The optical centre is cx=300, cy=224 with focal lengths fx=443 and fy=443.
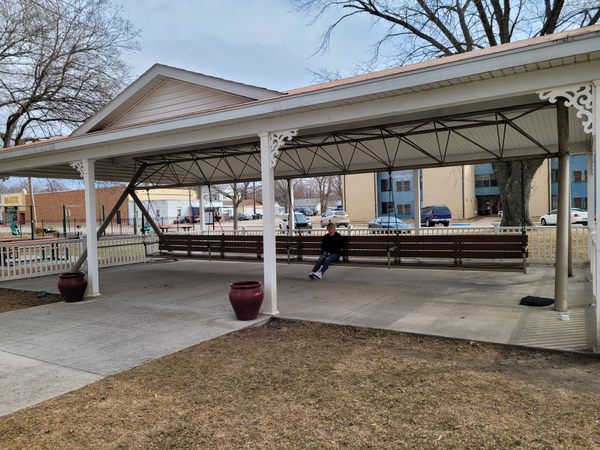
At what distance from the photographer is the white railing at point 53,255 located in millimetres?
11438

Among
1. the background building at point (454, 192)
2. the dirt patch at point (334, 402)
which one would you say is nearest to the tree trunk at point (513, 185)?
the dirt patch at point (334, 402)

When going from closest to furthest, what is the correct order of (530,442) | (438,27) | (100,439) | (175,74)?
1. (530,442)
2. (100,439)
3. (175,74)
4. (438,27)

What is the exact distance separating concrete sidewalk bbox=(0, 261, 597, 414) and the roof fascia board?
2.73m

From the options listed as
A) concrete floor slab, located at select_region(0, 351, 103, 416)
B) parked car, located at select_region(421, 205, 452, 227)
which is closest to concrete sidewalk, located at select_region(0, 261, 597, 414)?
concrete floor slab, located at select_region(0, 351, 103, 416)

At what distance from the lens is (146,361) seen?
4.71m

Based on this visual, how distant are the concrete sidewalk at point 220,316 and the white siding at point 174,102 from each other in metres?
3.56

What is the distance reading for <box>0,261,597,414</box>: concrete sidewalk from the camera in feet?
15.5

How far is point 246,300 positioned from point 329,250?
4.05 metres

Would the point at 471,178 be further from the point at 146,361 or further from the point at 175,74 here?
the point at 146,361

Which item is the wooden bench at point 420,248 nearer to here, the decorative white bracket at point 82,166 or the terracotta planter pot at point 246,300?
the terracotta planter pot at point 246,300

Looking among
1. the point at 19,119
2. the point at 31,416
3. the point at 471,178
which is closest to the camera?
the point at 31,416

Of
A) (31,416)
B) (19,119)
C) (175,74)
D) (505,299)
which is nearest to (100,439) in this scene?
(31,416)

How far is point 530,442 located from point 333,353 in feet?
7.43

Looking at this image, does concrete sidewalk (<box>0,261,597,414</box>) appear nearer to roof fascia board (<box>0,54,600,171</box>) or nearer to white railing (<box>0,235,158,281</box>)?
white railing (<box>0,235,158,281</box>)
